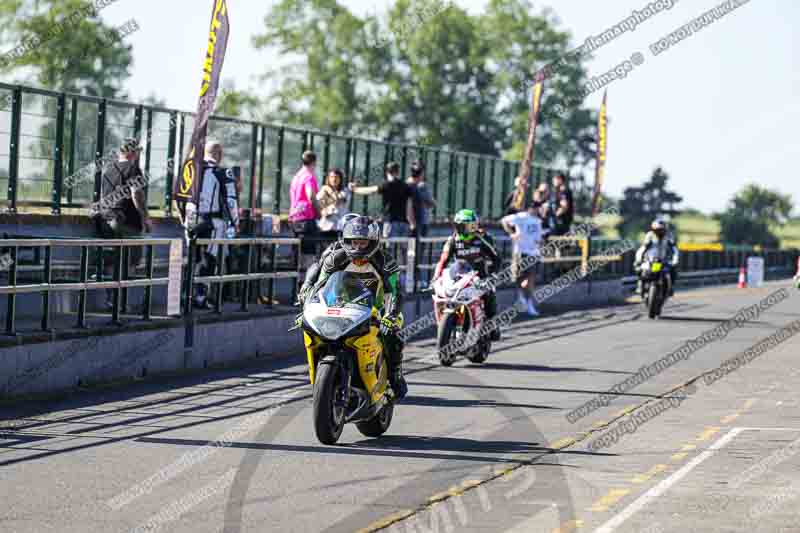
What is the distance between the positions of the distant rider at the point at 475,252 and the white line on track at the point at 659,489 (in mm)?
6274

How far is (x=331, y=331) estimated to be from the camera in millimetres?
12031

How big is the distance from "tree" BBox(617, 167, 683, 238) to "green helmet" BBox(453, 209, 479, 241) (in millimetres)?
112544

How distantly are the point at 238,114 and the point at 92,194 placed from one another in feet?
219

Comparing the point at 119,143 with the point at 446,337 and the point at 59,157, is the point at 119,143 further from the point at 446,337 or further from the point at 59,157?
the point at 446,337

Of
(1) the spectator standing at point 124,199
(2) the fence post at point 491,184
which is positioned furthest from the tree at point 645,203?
(1) the spectator standing at point 124,199

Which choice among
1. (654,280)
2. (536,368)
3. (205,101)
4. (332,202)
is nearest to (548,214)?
(654,280)

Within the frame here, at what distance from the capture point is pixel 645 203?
136 metres

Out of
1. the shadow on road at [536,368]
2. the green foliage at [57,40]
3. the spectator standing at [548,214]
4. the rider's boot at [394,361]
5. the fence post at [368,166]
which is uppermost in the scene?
the green foliage at [57,40]

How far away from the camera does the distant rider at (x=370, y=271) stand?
12.6m

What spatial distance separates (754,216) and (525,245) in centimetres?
14030

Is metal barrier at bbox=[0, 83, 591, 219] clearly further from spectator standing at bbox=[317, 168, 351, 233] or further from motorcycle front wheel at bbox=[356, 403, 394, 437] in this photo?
motorcycle front wheel at bbox=[356, 403, 394, 437]

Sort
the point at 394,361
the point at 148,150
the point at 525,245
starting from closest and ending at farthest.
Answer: the point at 394,361
the point at 148,150
the point at 525,245

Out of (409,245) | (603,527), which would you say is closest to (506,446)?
(603,527)

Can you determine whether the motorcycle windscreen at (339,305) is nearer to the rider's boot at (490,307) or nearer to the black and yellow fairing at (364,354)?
the black and yellow fairing at (364,354)
